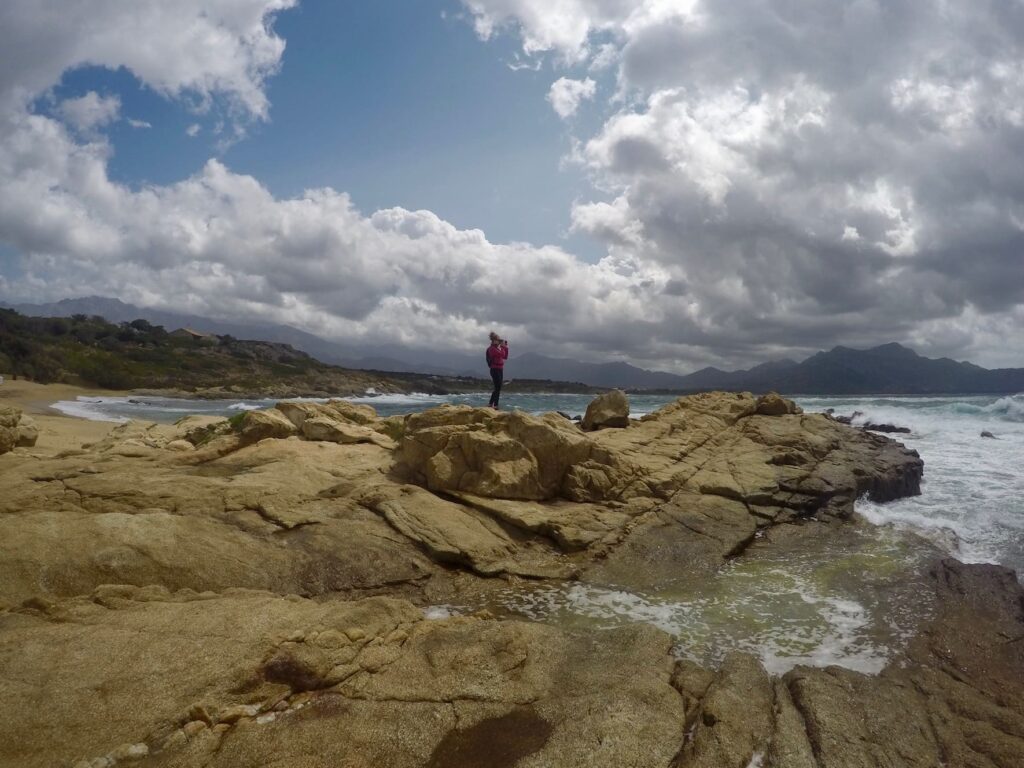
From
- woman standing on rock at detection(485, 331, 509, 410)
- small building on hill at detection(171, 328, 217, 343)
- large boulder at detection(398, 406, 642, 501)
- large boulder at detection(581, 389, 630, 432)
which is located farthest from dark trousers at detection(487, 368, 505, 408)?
small building on hill at detection(171, 328, 217, 343)

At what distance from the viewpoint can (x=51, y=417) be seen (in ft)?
98.9

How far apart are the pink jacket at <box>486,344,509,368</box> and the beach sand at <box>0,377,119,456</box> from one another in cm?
1302

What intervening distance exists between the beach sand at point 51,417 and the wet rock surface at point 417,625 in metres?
5.18

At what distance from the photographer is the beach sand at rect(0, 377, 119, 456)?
58.0ft

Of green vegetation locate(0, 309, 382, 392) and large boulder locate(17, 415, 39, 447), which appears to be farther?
green vegetation locate(0, 309, 382, 392)

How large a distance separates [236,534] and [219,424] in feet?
38.5

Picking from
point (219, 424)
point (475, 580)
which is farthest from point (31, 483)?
Result: point (219, 424)

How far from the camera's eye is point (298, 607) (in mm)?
7406

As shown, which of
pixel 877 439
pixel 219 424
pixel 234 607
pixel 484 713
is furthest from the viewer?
pixel 877 439

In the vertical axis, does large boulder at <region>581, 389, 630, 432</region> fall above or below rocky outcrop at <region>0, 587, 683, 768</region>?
above

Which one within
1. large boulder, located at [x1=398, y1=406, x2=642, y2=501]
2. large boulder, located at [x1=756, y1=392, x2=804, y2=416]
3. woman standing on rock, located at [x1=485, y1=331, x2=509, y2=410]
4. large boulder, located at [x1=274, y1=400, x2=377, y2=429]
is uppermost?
woman standing on rock, located at [x1=485, y1=331, x2=509, y2=410]

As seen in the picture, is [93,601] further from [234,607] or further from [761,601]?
[761,601]

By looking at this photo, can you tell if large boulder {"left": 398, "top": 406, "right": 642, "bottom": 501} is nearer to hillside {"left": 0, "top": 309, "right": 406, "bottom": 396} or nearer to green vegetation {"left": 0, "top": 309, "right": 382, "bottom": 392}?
hillside {"left": 0, "top": 309, "right": 406, "bottom": 396}

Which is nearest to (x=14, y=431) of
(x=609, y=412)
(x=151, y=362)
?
(x=609, y=412)
